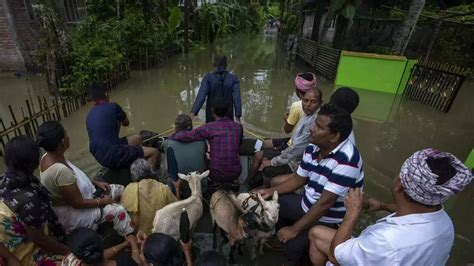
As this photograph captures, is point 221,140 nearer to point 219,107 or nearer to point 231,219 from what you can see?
point 219,107

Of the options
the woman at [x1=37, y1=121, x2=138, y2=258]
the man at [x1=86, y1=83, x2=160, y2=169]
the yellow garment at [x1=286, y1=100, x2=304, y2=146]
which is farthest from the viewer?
the yellow garment at [x1=286, y1=100, x2=304, y2=146]

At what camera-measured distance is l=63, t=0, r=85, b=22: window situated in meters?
9.83

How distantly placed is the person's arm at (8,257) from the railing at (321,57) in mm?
9427

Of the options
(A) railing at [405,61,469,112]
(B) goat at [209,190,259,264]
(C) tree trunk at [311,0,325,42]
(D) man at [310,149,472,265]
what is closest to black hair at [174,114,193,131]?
(B) goat at [209,190,259,264]

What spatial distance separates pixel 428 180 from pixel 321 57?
32.3 feet

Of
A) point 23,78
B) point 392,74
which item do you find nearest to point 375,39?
point 392,74

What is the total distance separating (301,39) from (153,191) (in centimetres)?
1229

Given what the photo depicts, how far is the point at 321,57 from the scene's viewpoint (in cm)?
1047

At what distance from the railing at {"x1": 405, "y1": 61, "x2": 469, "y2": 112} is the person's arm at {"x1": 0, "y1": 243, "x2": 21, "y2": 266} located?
28.0 feet

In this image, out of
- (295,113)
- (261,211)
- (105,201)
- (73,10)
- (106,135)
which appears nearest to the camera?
(261,211)

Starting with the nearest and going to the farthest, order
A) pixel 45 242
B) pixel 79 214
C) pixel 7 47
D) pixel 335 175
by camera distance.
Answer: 1. pixel 45 242
2. pixel 335 175
3. pixel 79 214
4. pixel 7 47

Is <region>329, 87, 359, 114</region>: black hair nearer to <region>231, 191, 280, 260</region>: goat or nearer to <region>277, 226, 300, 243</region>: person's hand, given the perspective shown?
<region>231, 191, 280, 260</region>: goat

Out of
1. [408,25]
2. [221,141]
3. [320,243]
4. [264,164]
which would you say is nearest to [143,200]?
[221,141]

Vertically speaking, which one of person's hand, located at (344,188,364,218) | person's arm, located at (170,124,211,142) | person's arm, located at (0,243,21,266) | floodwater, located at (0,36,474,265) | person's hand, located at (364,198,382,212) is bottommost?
floodwater, located at (0,36,474,265)
